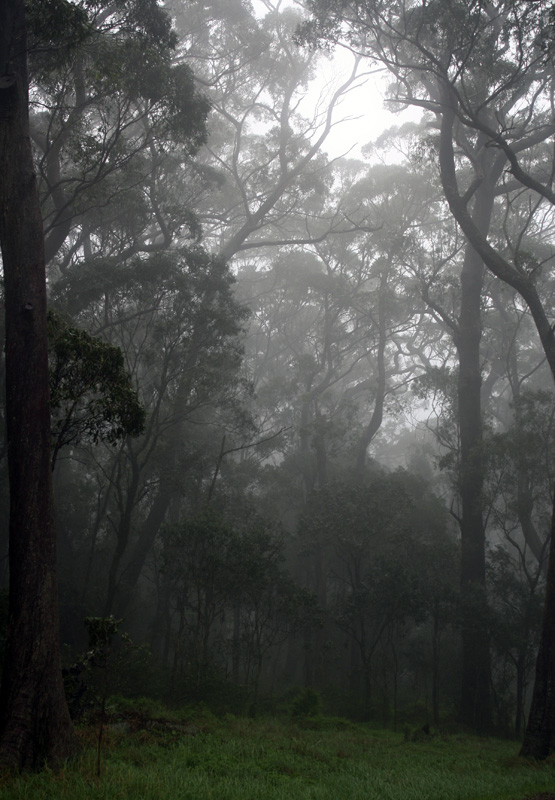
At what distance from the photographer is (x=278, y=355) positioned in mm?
29250

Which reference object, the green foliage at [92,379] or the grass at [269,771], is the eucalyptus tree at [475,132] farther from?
the green foliage at [92,379]

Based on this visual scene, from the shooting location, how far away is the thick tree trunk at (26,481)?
594 cm

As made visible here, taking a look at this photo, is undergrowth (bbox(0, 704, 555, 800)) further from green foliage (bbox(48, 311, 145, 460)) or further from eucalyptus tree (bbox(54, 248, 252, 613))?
eucalyptus tree (bbox(54, 248, 252, 613))

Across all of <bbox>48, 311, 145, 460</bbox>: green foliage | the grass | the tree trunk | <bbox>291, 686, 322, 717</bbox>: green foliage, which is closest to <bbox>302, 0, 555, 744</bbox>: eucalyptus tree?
the tree trunk

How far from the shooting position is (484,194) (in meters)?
19.9

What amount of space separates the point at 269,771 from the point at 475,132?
20155 millimetres

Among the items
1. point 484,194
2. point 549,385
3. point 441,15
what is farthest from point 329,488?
point 549,385

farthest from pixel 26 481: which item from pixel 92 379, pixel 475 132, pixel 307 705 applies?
pixel 475 132

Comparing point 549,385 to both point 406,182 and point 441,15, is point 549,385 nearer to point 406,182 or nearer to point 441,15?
point 406,182

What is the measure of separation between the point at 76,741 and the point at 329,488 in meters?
12.2

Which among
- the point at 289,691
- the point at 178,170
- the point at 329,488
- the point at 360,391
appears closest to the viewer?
the point at 289,691

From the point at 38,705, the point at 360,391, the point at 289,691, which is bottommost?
the point at 289,691

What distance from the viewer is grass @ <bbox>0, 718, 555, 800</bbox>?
16.9ft

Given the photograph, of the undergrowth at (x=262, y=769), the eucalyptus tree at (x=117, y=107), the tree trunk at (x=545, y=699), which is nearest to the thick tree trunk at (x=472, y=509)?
the undergrowth at (x=262, y=769)
